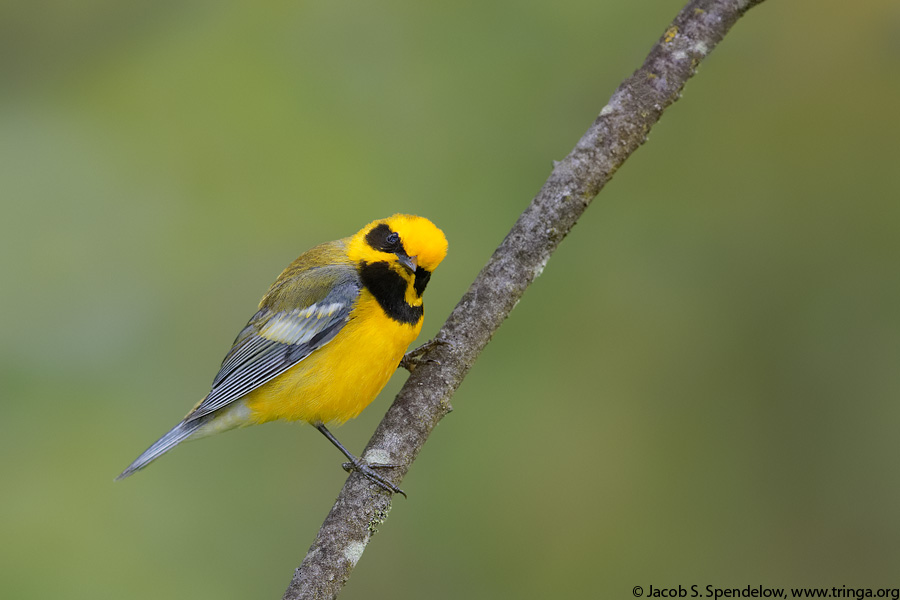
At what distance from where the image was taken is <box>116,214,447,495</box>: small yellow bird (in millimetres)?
3912

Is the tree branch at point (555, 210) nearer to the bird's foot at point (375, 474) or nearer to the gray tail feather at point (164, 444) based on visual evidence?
the bird's foot at point (375, 474)

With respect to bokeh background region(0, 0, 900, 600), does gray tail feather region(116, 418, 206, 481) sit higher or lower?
lower

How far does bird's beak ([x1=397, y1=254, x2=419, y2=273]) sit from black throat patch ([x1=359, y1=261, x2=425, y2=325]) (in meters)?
0.11

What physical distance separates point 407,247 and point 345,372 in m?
0.67

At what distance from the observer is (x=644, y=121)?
384 cm

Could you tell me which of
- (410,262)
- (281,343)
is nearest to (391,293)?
(410,262)

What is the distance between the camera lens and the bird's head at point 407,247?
3.87m

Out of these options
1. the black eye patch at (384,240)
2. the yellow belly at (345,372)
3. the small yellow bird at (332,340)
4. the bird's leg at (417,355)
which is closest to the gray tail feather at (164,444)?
the small yellow bird at (332,340)

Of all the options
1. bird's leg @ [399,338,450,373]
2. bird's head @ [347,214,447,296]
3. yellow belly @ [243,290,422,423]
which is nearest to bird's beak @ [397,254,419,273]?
bird's head @ [347,214,447,296]

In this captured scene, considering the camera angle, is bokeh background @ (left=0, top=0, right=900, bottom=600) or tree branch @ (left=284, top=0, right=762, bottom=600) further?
bokeh background @ (left=0, top=0, right=900, bottom=600)

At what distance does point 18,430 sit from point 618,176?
14.6ft

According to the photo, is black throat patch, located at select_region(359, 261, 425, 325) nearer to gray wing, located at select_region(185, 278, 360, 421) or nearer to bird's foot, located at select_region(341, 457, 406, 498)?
gray wing, located at select_region(185, 278, 360, 421)

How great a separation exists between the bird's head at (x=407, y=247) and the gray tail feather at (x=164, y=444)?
1.18 m

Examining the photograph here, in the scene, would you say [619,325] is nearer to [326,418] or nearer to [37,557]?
[326,418]
